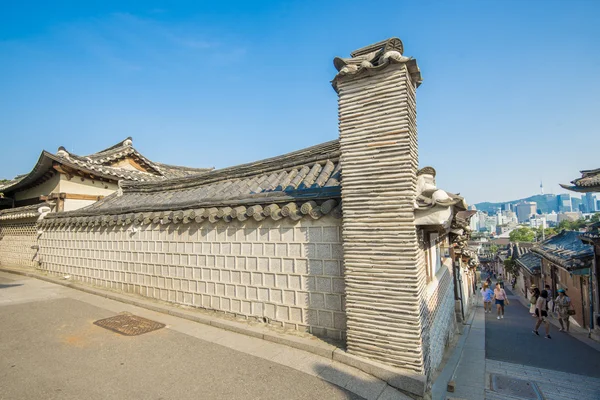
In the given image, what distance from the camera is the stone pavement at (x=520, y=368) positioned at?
708 centimetres

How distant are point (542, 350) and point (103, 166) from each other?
21.4 m

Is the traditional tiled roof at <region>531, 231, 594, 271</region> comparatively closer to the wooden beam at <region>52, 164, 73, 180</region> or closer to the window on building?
the window on building

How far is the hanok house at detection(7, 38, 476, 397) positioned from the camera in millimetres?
4816

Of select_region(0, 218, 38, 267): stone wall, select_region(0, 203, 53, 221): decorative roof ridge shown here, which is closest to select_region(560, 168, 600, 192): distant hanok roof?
select_region(0, 203, 53, 221): decorative roof ridge

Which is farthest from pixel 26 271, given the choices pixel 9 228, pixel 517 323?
pixel 517 323

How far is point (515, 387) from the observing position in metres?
7.48

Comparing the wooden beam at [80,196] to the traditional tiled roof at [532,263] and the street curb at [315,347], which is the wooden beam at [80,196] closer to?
the street curb at [315,347]

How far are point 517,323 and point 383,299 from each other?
15654 mm

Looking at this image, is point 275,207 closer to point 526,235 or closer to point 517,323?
point 517,323

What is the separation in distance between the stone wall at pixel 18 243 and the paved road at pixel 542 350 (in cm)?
2048

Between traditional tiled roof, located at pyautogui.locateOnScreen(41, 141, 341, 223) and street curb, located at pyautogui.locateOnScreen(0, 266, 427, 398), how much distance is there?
2397 mm

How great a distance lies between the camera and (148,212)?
30.5ft

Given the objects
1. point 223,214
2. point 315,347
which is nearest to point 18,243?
point 223,214

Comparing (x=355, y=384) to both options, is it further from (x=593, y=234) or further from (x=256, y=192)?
(x=593, y=234)
